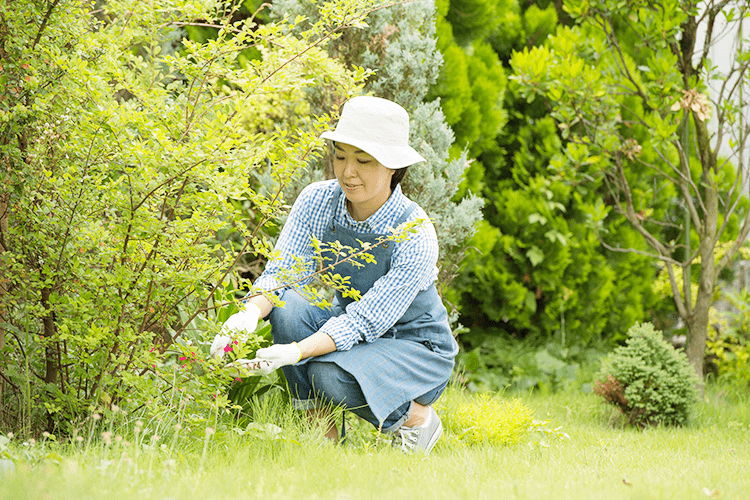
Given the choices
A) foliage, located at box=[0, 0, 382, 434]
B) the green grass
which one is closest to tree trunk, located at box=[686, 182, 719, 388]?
the green grass

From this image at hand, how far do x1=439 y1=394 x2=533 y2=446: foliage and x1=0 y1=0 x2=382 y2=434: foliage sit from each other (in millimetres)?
1123

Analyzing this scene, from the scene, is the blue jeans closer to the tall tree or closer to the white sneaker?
the white sneaker

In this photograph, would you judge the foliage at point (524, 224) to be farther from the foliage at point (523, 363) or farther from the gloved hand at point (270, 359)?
the gloved hand at point (270, 359)

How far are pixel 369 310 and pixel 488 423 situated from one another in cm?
76

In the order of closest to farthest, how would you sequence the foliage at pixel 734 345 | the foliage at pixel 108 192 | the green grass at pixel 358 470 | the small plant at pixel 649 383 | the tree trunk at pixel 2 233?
the green grass at pixel 358 470
the foliage at pixel 108 192
the tree trunk at pixel 2 233
the small plant at pixel 649 383
the foliage at pixel 734 345

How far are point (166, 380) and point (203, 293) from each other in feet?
1.03

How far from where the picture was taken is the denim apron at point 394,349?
2.55 metres

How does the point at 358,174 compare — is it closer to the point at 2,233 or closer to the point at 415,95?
the point at 2,233

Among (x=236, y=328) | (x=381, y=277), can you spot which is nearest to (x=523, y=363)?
(x=381, y=277)

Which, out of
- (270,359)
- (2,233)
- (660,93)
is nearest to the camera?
(2,233)

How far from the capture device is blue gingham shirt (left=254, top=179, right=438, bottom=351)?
2561mm

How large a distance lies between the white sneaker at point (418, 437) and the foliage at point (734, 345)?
9.44 feet

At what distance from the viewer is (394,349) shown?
2682 mm

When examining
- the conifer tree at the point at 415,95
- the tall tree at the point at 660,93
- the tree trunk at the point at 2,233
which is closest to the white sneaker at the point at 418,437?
the conifer tree at the point at 415,95
